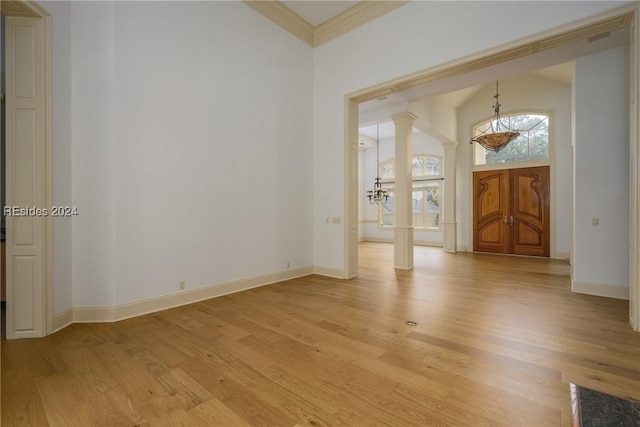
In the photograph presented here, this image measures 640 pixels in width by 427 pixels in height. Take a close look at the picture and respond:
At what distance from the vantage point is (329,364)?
2154mm

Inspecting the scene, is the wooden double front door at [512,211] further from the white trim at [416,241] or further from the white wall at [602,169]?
the white wall at [602,169]

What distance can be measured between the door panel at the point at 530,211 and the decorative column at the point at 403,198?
419 cm

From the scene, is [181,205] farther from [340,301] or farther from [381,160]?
[381,160]

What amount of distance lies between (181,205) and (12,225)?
1461 mm

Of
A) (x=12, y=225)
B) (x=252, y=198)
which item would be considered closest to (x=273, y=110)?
(x=252, y=198)

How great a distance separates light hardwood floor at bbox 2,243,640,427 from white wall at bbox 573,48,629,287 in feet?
2.20

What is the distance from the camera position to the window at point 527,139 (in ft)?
25.5

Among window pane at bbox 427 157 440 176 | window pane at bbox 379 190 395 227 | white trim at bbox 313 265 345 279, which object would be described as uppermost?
window pane at bbox 427 157 440 176

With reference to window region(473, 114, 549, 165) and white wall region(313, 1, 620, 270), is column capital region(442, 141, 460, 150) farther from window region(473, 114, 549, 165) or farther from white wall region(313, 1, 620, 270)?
white wall region(313, 1, 620, 270)

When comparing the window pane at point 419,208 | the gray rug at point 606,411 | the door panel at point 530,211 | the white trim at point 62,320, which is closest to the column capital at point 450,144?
the door panel at point 530,211

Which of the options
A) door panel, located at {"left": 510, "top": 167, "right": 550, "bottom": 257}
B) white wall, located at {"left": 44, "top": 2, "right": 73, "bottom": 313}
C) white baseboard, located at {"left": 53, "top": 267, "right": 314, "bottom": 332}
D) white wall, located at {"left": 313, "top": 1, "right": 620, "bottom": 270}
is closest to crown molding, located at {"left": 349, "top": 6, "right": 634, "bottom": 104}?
white wall, located at {"left": 313, "top": 1, "right": 620, "bottom": 270}

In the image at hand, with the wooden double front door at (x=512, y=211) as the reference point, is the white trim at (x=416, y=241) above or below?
below

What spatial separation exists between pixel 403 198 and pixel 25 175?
5661mm

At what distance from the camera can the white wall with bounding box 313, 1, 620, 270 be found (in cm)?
322
